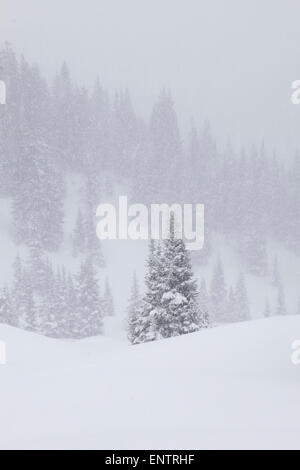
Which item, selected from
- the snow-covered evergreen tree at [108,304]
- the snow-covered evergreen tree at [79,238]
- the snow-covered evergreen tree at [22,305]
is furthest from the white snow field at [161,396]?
the snow-covered evergreen tree at [79,238]

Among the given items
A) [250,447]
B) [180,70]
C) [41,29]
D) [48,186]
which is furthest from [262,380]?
[180,70]

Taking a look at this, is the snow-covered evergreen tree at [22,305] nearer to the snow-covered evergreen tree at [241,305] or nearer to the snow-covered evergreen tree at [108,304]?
the snow-covered evergreen tree at [108,304]

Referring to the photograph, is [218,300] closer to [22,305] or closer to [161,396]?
[22,305]

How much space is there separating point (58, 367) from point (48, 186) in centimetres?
6552

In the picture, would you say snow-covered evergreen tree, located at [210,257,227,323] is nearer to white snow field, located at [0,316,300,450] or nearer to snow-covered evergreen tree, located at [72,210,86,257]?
snow-covered evergreen tree, located at [72,210,86,257]

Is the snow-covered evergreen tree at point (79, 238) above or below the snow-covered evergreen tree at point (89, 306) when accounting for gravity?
above

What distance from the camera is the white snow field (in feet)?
17.5

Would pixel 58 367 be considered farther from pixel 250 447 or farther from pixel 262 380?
pixel 250 447

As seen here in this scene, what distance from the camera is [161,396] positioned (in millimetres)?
6645

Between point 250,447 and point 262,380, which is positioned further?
point 262,380

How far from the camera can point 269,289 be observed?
7538 centimetres

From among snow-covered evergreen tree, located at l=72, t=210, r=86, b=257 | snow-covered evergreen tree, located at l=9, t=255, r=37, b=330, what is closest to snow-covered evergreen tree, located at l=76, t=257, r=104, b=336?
snow-covered evergreen tree, located at l=9, t=255, r=37, b=330

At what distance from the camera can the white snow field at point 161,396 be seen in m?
5.32

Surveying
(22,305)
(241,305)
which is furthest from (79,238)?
(241,305)
